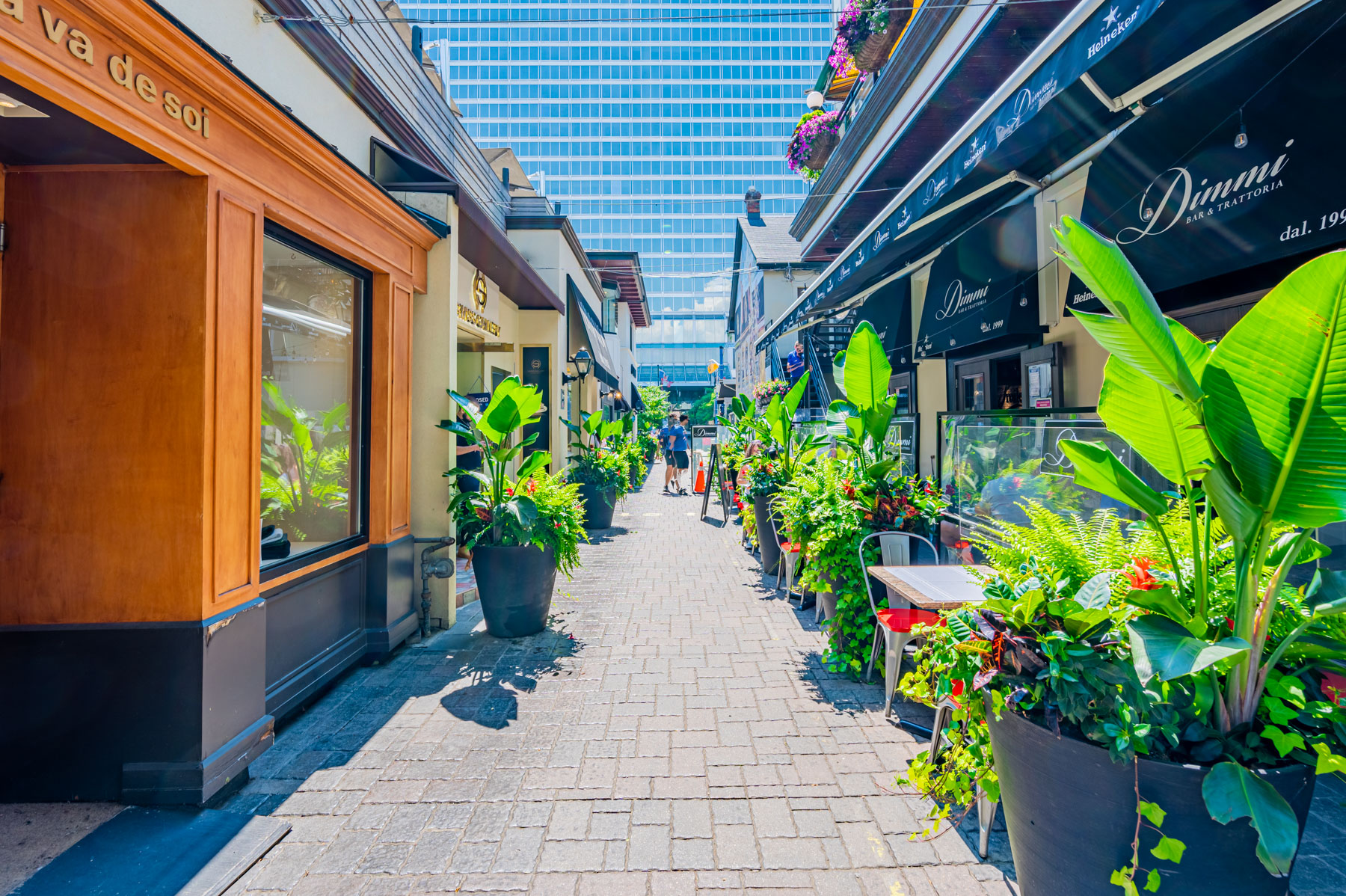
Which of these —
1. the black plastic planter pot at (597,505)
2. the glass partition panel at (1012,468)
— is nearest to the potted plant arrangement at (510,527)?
the glass partition panel at (1012,468)

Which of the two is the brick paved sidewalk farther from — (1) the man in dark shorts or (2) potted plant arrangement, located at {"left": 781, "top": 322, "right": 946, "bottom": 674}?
(1) the man in dark shorts

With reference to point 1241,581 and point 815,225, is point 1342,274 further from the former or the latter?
point 815,225

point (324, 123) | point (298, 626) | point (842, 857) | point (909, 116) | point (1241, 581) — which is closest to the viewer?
point (1241, 581)

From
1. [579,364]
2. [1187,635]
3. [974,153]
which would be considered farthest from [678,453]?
[1187,635]

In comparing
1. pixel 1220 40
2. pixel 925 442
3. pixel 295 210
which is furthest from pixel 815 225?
pixel 295 210

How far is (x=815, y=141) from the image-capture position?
490 inches

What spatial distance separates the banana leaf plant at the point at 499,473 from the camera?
4.86 metres

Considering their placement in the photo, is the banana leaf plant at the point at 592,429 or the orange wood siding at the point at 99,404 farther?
the banana leaf plant at the point at 592,429

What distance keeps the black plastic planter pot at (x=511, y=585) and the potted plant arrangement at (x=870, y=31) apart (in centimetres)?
802

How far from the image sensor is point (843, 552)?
168 inches

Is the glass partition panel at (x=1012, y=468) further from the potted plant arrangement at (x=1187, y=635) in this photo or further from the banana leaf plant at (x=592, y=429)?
the banana leaf plant at (x=592, y=429)

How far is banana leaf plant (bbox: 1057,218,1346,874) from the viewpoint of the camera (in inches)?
57.4

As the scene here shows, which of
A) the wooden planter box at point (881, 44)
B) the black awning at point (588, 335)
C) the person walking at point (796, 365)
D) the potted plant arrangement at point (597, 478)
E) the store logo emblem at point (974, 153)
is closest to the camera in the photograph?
the store logo emblem at point (974, 153)

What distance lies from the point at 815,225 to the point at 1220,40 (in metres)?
10.5
